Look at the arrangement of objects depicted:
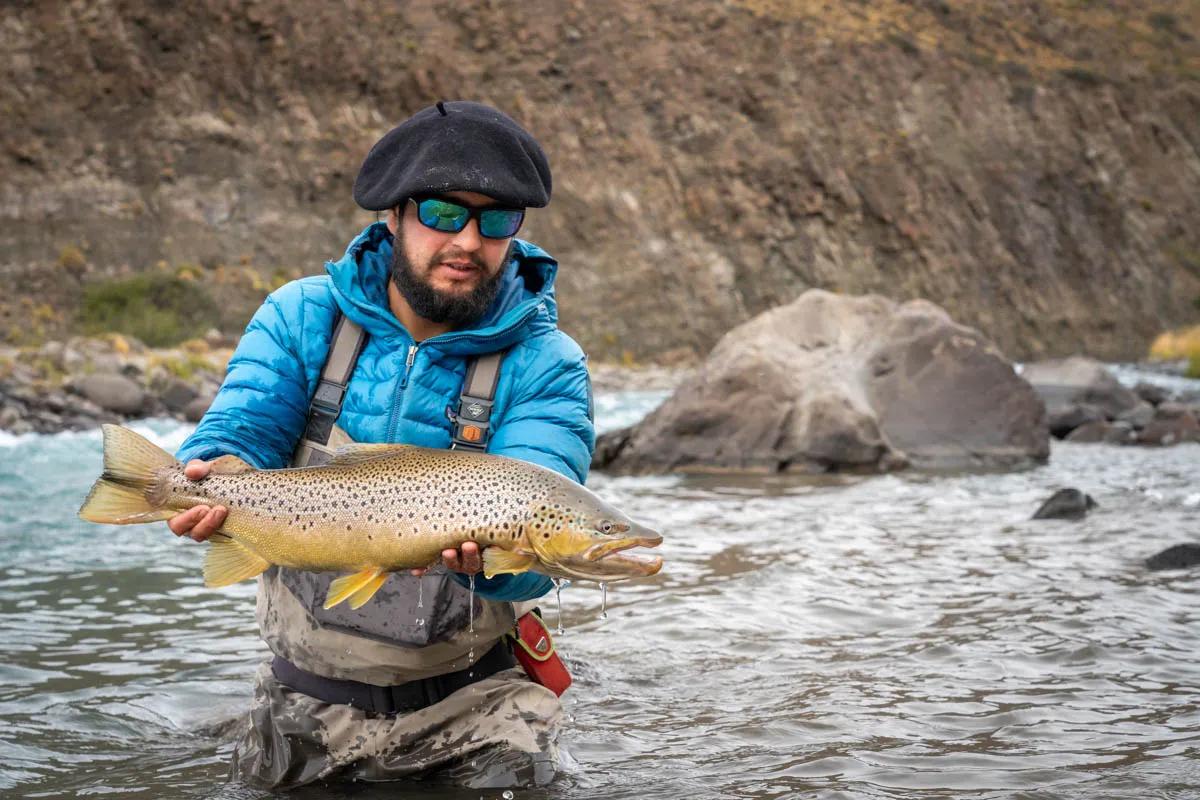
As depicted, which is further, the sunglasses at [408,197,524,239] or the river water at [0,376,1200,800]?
the river water at [0,376,1200,800]

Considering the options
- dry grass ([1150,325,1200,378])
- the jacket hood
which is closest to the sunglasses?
the jacket hood

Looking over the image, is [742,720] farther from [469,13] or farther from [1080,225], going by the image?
[1080,225]

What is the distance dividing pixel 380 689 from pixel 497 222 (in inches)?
61.1

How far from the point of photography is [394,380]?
425 cm

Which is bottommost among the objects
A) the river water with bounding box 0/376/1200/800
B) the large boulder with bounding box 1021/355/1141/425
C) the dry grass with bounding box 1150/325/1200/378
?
the river water with bounding box 0/376/1200/800

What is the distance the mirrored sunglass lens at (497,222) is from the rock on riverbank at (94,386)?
18.7 meters

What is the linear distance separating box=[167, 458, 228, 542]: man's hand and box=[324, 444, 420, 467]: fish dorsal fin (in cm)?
34

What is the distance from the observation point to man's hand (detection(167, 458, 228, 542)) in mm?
3850

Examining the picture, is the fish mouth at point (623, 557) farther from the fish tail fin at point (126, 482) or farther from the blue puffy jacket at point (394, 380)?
the fish tail fin at point (126, 482)

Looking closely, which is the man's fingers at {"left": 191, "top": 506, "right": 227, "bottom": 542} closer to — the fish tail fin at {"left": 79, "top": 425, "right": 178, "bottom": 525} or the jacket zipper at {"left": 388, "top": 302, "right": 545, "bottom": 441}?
the fish tail fin at {"left": 79, "top": 425, "right": 178, "bottom": 525}

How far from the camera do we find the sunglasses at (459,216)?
418cm

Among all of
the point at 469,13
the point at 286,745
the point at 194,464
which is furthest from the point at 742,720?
the point at 469,13

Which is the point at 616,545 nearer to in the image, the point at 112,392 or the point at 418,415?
the point at 418,415

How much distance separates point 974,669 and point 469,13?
48831 millimetres
